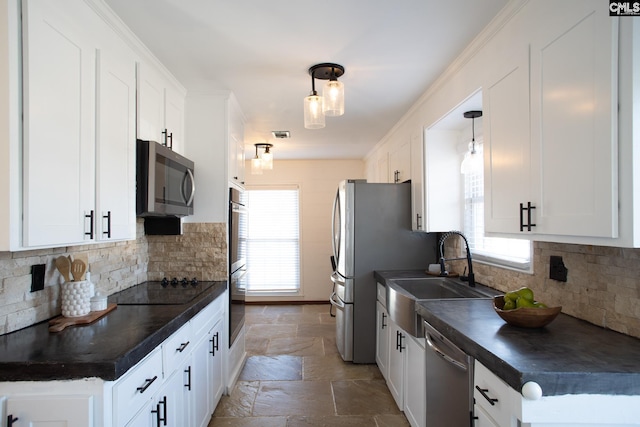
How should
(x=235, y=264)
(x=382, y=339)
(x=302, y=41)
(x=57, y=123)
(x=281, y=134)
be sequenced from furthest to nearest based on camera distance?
(x=281, y=134)
(x=382, y=339)
(x=235, y=264)
(x=302, y=41)
(x=57, y=123)

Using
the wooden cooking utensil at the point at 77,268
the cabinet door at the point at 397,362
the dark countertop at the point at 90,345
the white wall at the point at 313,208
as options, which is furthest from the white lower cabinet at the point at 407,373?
the white wall at the point at 313,208

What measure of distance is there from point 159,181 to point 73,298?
78 centimetres

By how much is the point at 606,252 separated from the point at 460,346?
764 millimetres

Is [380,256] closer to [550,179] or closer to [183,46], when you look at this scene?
[550,179]

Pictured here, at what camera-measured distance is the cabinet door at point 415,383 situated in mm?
2076

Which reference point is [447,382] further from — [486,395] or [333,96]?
[333,96]

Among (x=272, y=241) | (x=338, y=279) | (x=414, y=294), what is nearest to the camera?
(x=414, y=294)

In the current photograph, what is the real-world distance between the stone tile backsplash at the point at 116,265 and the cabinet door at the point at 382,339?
1.46 m

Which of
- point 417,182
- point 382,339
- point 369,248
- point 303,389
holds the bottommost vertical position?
point 303,389

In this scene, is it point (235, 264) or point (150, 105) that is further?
point (235, 264)

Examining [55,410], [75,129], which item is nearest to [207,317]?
[55,410]

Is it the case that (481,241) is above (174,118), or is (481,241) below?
below

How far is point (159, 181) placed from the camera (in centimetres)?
214

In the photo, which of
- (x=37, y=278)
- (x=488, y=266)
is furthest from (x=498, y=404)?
(x=37, y=278)
